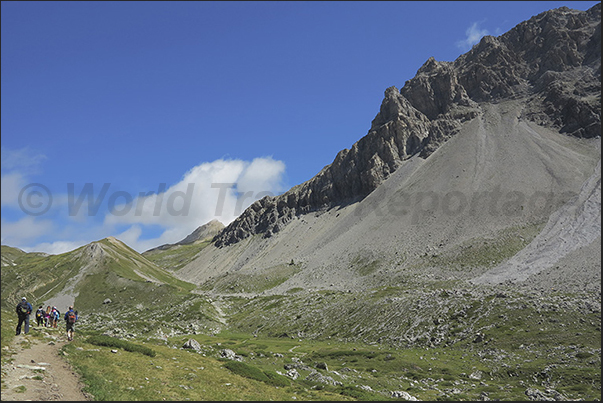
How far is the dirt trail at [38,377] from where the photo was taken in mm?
18078

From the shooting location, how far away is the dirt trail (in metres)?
18.1

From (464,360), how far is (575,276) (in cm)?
4936

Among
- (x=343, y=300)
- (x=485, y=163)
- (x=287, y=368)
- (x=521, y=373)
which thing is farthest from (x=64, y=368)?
(x=485, y=163)

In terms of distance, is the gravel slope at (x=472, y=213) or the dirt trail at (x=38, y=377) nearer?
the dirt trail at (x=38, y=377)

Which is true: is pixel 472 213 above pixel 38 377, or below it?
below

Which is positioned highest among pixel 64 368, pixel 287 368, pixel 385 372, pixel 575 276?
pixel 64 368

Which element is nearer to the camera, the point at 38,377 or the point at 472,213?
the point at 38,377

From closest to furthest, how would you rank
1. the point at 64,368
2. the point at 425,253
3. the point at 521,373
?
the point at 64,368 < the point at 521,373 < the point at 425,253

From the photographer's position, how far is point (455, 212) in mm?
165500

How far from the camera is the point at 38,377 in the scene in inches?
803

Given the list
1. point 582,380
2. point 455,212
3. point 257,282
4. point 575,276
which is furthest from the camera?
point 257,282

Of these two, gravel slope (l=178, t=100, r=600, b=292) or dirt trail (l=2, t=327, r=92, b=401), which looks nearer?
dirt trail (l=2, t=327, r=92, b=401)

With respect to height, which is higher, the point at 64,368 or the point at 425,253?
the point at 64,368

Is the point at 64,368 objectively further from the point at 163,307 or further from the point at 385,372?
the point at 163,307
